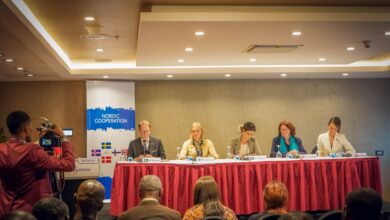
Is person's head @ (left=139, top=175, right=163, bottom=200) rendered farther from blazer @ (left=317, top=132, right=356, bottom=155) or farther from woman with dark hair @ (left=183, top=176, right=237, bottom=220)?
blazer @ (left=317, top=132, right=356, bottom=155)

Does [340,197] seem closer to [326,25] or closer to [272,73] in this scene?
[326,25]

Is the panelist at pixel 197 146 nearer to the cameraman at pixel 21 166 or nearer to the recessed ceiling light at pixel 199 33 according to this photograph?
the recessed ceiling light at pixel 199 33

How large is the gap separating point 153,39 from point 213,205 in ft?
10.8

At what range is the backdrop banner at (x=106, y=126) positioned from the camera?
31.3 feet

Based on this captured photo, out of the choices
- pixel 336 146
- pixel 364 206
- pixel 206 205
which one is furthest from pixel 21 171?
pixel 336 146

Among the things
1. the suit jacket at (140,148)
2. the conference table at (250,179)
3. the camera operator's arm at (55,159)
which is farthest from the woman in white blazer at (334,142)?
the camera operator's arm at (55,159)

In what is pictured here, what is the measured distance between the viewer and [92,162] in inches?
289

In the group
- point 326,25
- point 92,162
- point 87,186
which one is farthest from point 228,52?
point 87,186

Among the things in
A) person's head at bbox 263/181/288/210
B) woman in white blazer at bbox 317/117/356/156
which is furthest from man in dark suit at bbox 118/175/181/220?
woman in white blazer at bbox 317/117/356/156

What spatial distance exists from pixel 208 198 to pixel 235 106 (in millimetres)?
6978

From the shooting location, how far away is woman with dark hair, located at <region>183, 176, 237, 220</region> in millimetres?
3585

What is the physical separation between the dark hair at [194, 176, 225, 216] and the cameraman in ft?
→ 3.41

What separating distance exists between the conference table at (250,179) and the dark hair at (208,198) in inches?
87.5

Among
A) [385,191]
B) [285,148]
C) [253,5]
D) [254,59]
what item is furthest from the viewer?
[385,191]
